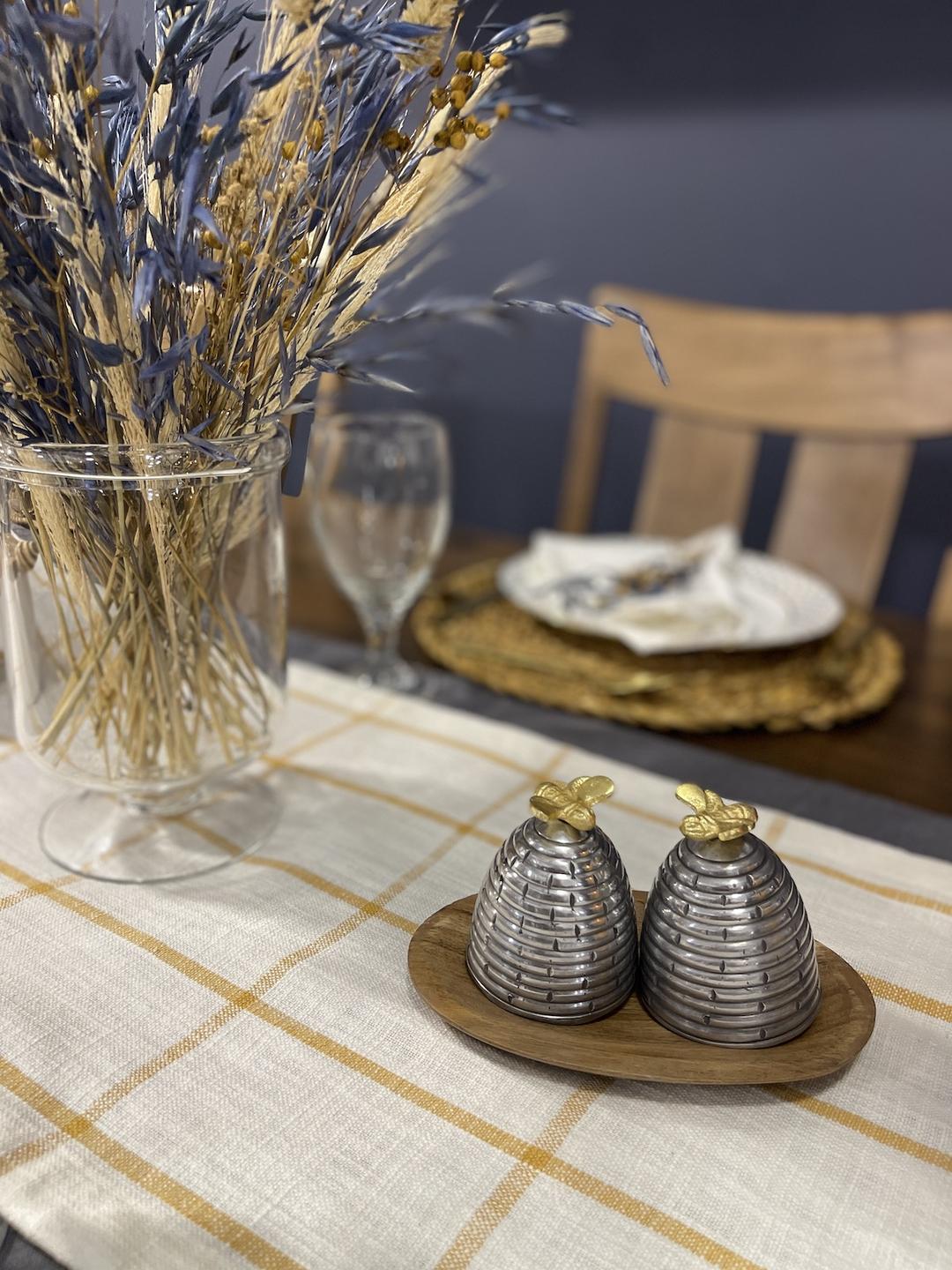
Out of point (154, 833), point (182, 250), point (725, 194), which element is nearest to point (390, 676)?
point (154, 833)

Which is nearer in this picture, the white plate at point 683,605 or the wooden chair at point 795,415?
the white plate at point 683,605

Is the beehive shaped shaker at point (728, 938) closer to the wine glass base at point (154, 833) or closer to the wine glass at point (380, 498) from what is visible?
the wine glass base at point (154, 833)

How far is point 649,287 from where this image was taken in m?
2.01

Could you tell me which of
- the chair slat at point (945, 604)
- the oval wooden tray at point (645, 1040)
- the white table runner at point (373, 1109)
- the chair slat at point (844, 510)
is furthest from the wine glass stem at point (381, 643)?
the chair slat at point (844, 510)

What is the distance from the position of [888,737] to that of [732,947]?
Result: 1.41 ft

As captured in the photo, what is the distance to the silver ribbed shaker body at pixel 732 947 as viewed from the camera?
40cm

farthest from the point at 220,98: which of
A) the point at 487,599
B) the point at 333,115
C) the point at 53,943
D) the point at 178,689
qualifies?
the point at 487,599

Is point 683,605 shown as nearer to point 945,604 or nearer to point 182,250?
point 945,604

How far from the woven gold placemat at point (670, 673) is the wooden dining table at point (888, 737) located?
13 millimetres

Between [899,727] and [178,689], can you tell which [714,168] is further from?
[178,689]

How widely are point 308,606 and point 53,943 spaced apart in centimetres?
55

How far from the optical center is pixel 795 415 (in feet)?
4.24

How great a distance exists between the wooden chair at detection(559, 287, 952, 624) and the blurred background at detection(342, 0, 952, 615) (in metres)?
0.43

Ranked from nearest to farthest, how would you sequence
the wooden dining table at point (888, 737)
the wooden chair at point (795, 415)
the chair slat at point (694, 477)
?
the wooden dining table at point (888, 737)
the wooden chair at point (795, 415)
the chair slat at point (694, 477)
